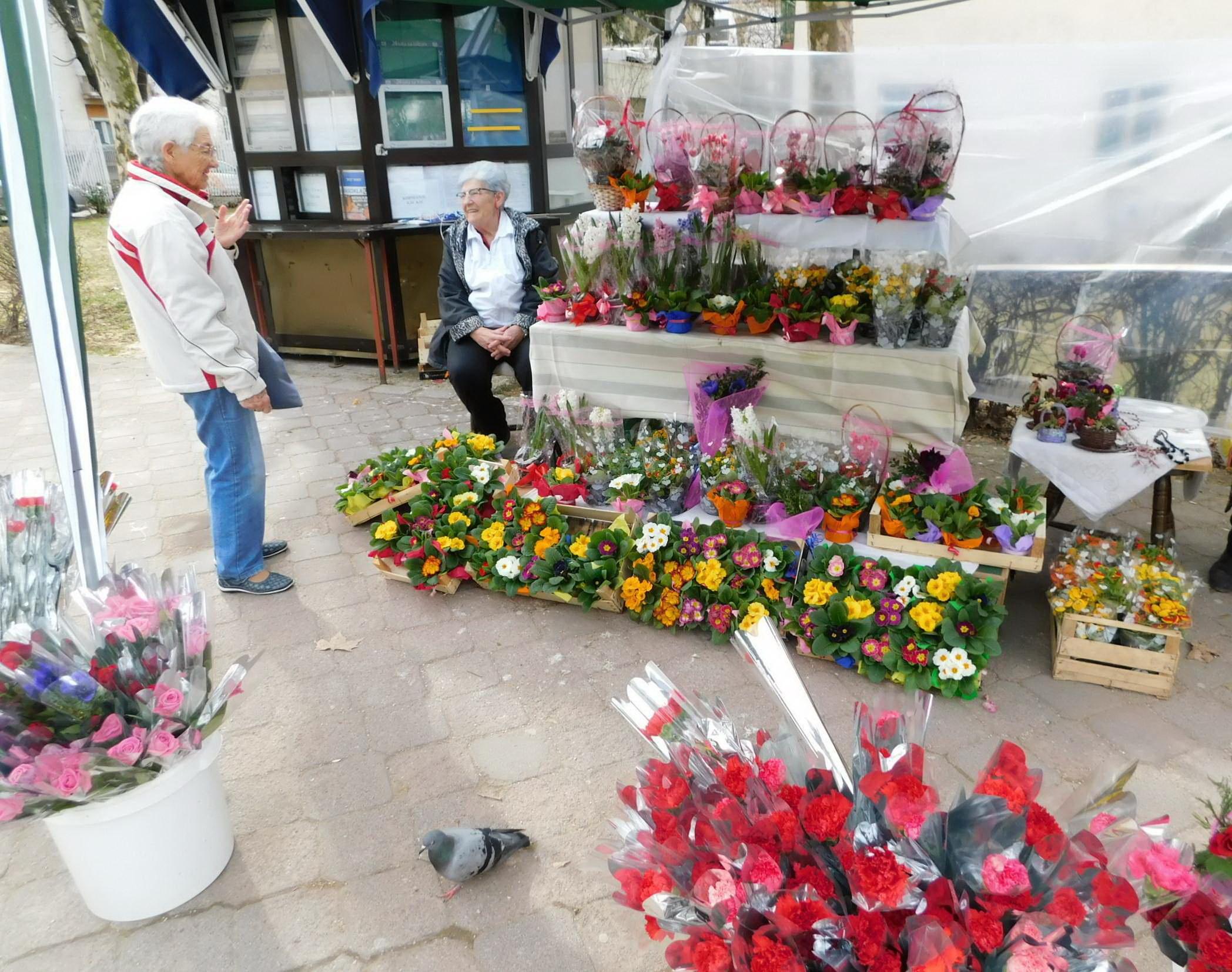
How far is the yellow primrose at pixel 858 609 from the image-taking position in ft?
8.57

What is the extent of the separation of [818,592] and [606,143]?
2213mm

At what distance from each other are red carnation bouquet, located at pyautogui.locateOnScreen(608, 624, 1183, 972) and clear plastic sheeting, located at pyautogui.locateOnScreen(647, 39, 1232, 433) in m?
3.46

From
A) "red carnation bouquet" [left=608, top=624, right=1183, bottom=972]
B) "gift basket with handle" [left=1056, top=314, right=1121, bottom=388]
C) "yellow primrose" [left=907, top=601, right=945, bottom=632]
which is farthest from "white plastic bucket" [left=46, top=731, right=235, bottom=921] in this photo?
"gift basket with handle" [left=1056, top=314, right=1121, bottom=388]

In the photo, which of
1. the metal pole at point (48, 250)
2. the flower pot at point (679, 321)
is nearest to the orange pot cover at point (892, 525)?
the flower pot at point (679, 321)

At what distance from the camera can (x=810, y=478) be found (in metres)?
3.07

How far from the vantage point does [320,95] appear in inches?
223

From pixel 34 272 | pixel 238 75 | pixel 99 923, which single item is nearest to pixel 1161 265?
pixel 34 272

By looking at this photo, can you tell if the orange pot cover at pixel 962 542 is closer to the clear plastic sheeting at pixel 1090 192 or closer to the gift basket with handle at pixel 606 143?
the clear plastic sheeting at pixel 1090 192

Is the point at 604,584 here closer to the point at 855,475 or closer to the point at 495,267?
the point at 855,475

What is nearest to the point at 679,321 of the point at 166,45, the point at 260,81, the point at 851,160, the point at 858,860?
the point at 851,160

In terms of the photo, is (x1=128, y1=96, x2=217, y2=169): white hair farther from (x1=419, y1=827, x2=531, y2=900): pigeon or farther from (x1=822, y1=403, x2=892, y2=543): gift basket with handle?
(x1=822, y1=403, x2=892, y2=543): gift basket with handle

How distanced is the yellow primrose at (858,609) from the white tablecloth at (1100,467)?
842mm

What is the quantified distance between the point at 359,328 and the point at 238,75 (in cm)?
191

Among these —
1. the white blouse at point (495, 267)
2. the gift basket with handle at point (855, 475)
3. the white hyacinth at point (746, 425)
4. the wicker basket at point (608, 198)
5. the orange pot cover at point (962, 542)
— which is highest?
the wicker basket at point (608, 198)
